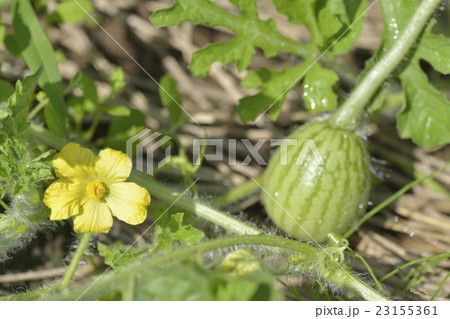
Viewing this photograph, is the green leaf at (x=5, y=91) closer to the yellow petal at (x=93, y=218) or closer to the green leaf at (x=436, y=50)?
the yellow petal at (x=93, y=218)

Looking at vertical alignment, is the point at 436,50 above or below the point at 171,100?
above

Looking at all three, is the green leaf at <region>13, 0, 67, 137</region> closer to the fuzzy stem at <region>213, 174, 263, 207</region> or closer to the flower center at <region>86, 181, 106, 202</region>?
the flower center at <region>86, 181, 106, 202</region>

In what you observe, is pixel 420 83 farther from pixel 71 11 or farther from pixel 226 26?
pixel 71 11

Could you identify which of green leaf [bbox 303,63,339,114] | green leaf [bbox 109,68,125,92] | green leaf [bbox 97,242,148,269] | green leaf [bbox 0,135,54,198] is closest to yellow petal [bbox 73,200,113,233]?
green leaf [bbox 97,242,148,269]

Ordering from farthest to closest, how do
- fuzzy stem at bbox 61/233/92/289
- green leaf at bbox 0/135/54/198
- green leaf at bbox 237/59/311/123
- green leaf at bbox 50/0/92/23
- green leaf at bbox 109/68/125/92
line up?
green leaf at bbox 50/0/92/23 → green leaf at bbox 109/68/125/92 → green leaf at bbox 237/59/311/123 → fuzzy stem at bbox 61/233/92/289 → green leaf at bbox 0/135/54/198

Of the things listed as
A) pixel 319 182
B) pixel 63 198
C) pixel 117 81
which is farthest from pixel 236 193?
pixel 63 198

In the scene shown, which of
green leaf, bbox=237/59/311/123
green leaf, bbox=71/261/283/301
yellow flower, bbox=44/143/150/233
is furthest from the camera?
green leaf, bbox=237/59/311/123
